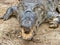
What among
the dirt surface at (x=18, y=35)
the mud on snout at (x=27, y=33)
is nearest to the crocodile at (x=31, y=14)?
the mud on snout at (x=27, y=33)

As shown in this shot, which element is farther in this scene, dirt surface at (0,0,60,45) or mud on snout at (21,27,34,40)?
dirt surface at (0,0,60,45)

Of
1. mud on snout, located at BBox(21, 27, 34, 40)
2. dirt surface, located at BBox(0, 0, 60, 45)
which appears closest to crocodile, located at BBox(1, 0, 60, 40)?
mud on snout, located at BBox(21, 27, 34, 40)

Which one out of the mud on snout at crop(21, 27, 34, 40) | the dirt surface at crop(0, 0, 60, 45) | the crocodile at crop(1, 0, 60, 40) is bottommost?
the dirt surface at crop(0, 0, 60, 45)

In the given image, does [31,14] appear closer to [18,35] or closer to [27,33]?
[18,35]

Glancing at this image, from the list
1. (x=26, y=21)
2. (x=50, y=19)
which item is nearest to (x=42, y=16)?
(x=50, y=19)

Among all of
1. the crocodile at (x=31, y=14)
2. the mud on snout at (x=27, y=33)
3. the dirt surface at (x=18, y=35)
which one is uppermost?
the crocodile at (x=31, y=14)

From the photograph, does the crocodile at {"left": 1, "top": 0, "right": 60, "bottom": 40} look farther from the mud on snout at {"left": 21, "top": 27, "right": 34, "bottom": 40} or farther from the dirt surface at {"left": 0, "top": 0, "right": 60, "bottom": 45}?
the dirt surface at {"left": 0, "top": 0, "right": 60, "bottom": 45}

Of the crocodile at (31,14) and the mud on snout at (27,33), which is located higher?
the crocodile at (31,14)

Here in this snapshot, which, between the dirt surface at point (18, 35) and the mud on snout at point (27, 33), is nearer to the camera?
the mud on snout at point (27, 33)

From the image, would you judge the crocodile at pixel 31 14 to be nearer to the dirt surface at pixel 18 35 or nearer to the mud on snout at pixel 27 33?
the mud on snout at pixel 27 33
